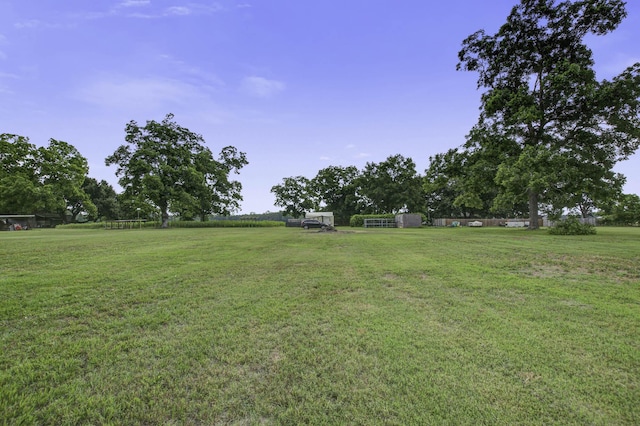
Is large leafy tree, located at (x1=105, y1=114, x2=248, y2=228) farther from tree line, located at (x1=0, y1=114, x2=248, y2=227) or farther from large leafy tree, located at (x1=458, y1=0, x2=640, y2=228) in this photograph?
large leafy tree, located at (x1=458, y1=0, x2=640, y2=228)

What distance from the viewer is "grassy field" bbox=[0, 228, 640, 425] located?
189cm

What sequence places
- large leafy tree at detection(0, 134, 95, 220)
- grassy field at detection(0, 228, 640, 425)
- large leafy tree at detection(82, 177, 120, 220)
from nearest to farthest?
grassy field at detection(0, 228, 640, 425) → large leafy tree at detection(0, 134, 95, 220) → large leafy tree at detection(82, 177, 120, 220)

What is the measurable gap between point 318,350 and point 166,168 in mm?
35868

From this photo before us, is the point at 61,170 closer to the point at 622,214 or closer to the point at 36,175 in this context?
the point at 36,175

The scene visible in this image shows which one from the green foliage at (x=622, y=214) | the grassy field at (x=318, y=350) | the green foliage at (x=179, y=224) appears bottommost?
the grassy field at (x=318, y=350)

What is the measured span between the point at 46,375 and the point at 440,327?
372 centimetres

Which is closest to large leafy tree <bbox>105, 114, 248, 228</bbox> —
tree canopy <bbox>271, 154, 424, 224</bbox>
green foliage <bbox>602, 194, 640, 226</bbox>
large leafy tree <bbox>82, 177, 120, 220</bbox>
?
tree canopy <bbox>271, 154, 424, 224</bbox>

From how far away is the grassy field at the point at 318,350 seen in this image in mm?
1886

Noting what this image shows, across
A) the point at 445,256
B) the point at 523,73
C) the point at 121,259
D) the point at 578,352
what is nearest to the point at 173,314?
the point at 578,352

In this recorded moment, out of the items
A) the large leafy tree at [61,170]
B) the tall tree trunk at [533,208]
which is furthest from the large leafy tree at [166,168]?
the tall tree trunk at [533,208]

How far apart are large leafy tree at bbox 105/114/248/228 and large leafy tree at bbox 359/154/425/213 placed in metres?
26.2

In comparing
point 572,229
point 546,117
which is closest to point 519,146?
point 546,117

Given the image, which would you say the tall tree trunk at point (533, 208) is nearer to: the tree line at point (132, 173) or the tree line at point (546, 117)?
the tree line at point (546, 117)

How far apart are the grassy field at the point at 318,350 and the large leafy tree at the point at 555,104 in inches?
565
